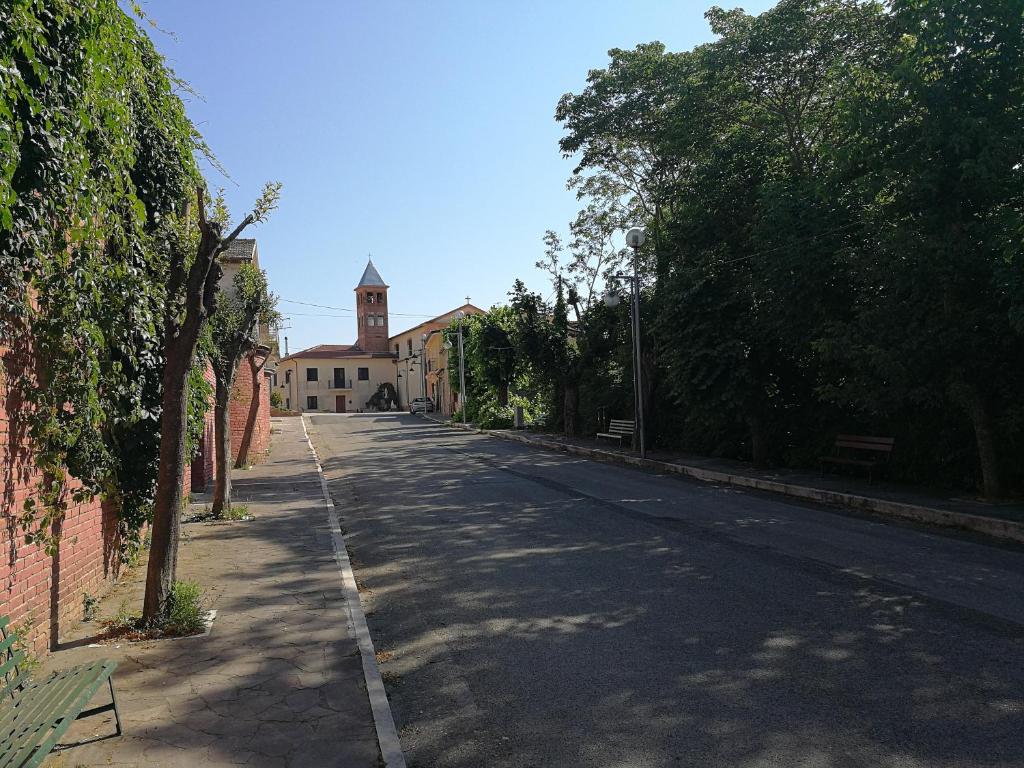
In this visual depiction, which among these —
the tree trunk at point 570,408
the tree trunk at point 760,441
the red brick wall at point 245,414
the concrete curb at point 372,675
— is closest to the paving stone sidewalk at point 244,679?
the concrete curb at point 372,675

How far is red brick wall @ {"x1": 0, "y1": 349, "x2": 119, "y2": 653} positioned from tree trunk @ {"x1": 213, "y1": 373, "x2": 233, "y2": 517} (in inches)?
216

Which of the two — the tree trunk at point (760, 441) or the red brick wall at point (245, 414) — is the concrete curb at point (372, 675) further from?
the red brick wall at point (245, 414)

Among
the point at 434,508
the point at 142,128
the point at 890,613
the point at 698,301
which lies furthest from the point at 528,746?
the point at 698,301

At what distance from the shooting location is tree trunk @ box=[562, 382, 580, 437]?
29625 millimetres

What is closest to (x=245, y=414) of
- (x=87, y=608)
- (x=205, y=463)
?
(x=205, y=463)

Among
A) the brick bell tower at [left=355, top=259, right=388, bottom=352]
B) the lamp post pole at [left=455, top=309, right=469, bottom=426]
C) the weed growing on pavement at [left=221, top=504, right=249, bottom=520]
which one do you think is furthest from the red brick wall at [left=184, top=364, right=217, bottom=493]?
the brick bell tower at [left=355, top=259, right=388, bottom=352]

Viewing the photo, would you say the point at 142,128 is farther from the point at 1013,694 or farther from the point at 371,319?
the point at 371,319

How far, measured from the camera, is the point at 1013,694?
4.50 meters

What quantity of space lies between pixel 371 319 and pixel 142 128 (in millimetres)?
86450

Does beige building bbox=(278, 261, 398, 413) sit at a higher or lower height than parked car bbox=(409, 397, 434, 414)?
higher

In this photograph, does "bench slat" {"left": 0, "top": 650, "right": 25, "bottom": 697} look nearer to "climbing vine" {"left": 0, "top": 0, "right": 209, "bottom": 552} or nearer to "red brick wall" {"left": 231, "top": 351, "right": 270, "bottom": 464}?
"climbing vine" {"left": 0, "top": 0, "right": 209, "bottom": 552}

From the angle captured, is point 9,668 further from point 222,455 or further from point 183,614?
point 222,455

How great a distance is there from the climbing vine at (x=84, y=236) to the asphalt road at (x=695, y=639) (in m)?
2.71

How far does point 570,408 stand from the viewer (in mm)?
29781
